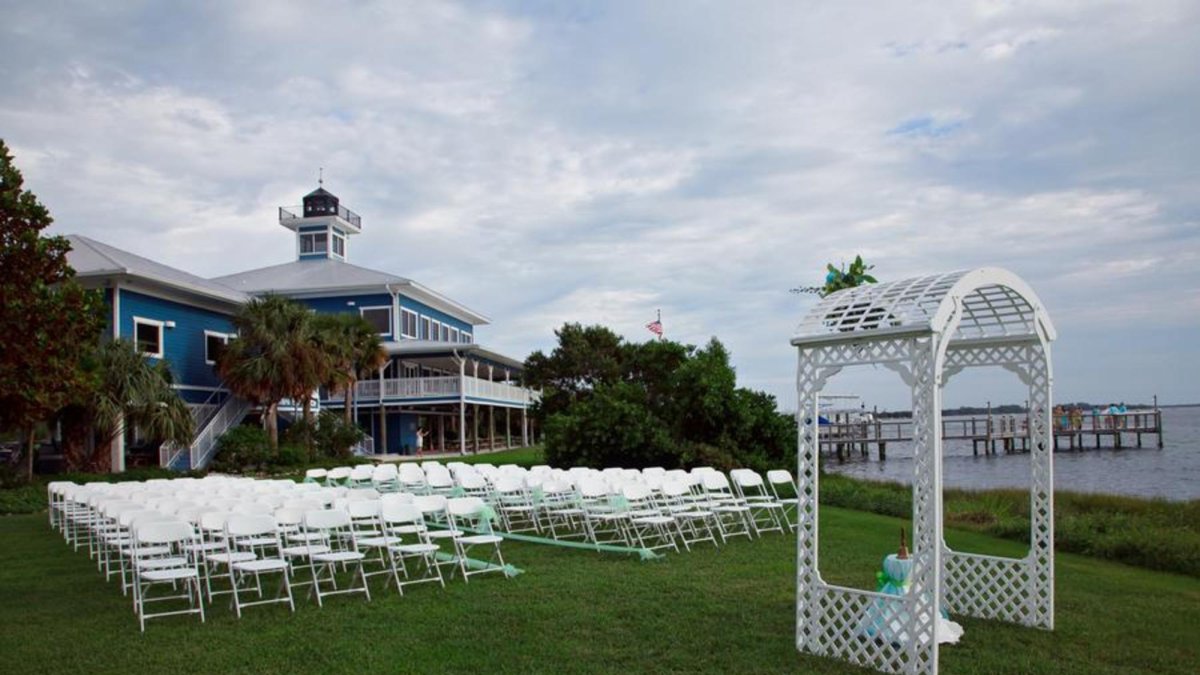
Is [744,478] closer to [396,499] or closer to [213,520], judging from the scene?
[396,499]

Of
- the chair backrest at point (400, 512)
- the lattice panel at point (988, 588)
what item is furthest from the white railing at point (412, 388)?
the lattice panel at point (988, 588)

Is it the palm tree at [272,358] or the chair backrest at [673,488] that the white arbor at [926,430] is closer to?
the chair backrest at [673,488]

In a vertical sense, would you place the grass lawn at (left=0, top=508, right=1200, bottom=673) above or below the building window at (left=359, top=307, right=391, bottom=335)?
below

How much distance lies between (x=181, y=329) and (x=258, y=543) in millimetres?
18381

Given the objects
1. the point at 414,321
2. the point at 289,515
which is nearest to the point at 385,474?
the point at 289,515

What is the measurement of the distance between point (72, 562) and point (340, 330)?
51.2ft

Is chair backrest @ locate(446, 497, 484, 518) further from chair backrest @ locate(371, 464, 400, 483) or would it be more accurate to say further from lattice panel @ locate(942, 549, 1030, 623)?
chair backrest @ locate(371, 464, 400, 483)

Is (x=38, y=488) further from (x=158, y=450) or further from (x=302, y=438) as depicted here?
(x=302, y=438)

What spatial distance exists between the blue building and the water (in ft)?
45.7

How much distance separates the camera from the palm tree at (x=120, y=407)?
20047mm

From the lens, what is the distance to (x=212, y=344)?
26.7 m

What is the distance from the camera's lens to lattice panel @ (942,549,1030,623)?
7340mm

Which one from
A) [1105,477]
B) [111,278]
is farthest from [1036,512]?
[1105,477]

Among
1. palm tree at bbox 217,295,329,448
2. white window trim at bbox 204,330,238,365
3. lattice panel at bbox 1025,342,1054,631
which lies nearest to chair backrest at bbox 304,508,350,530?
lattice panel at bbox 1025,342,1054,631
